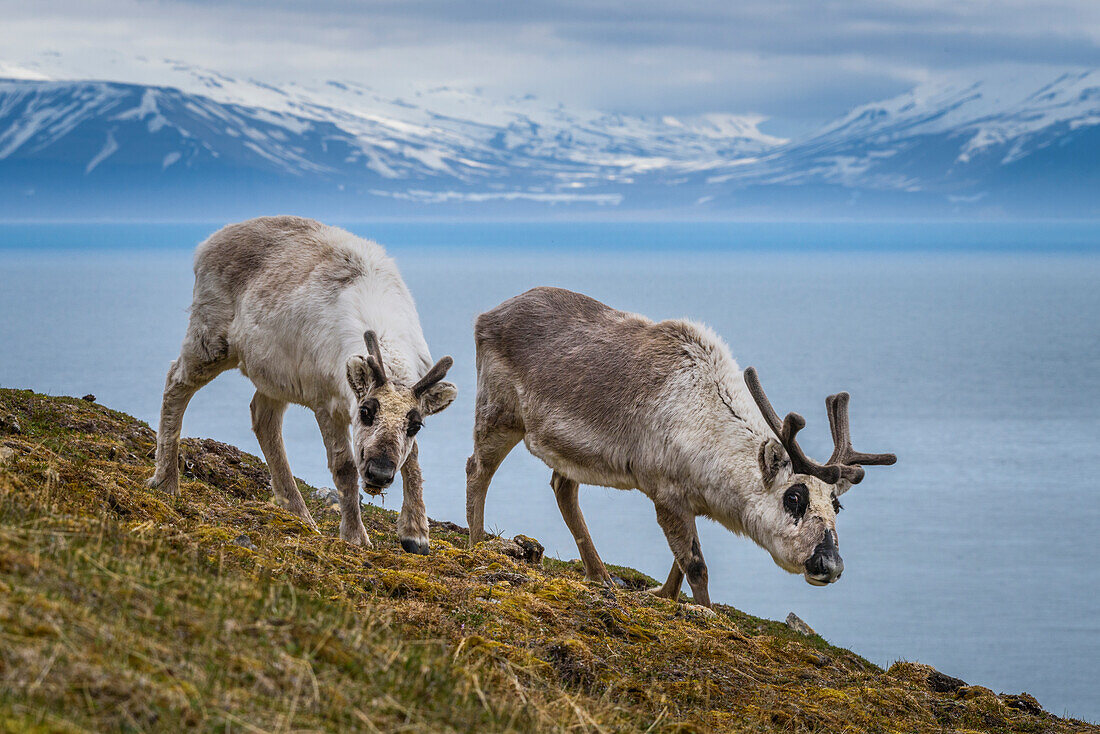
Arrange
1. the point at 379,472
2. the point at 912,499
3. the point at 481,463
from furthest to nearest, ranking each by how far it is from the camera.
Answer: the point at 912,499 → the point at 481,463 → the point at 379,472

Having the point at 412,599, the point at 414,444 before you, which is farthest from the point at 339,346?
the point at 412,599

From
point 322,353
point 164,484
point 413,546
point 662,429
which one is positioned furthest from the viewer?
point 164,484

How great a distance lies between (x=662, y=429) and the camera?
12484 mm

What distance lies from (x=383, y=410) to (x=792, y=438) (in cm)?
410

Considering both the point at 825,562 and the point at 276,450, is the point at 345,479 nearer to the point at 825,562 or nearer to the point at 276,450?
the point at 276,450

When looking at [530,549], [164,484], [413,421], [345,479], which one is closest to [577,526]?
[530,549]

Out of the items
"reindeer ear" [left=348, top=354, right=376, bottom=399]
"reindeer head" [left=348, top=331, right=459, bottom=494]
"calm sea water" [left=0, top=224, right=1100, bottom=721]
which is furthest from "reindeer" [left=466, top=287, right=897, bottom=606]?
"calm sea water" [left=0, top=224, right=1100, bottom=721]

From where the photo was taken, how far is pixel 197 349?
44.7 feet

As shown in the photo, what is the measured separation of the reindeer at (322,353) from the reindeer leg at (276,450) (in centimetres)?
1

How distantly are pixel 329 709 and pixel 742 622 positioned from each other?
11.0 meters

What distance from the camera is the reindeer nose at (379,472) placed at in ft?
34.1

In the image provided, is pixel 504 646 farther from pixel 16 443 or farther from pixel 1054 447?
pixel 1054 447

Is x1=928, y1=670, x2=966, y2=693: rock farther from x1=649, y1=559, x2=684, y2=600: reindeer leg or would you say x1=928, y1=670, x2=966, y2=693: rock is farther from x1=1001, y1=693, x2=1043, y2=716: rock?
x1=649, y1=559, x2=684, y2=600: reindeer leg

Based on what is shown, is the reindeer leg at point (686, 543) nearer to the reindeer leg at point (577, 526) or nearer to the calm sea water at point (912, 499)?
the reindeer leg at point (577, 526)
